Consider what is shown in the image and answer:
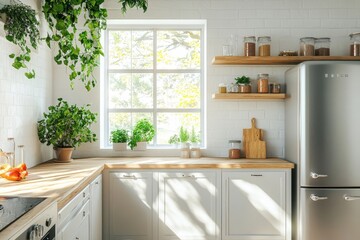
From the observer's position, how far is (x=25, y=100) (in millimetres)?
3283

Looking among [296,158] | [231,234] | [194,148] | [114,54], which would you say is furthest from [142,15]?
[231,234]

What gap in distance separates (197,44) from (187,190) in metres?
1.71

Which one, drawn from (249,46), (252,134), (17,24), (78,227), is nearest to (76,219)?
(78,227)

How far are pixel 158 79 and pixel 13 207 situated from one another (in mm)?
2836

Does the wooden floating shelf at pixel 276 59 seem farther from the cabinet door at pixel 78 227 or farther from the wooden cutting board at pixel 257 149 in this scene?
the cabinet door at pixel 78 227

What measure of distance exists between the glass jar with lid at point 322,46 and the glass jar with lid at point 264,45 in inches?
19.3

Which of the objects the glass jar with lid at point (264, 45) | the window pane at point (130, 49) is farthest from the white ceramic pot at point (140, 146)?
the glass jar with lid at point (264, 45)

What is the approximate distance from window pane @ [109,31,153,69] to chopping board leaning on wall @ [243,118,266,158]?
1.32m

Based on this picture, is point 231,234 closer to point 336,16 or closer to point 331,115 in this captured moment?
point 331,115

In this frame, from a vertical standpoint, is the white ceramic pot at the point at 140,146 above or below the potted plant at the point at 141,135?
below

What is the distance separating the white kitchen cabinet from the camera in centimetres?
218

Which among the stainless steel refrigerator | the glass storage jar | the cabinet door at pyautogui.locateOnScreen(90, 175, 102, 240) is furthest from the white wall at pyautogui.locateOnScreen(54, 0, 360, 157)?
the cabinet door at pyautogui.locateOnScreen(90, 175, 102, 240)

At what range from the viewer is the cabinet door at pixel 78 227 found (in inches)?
88.2

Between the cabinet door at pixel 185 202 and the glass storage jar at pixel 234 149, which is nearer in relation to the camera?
the cabinet door at pixel 185 202
